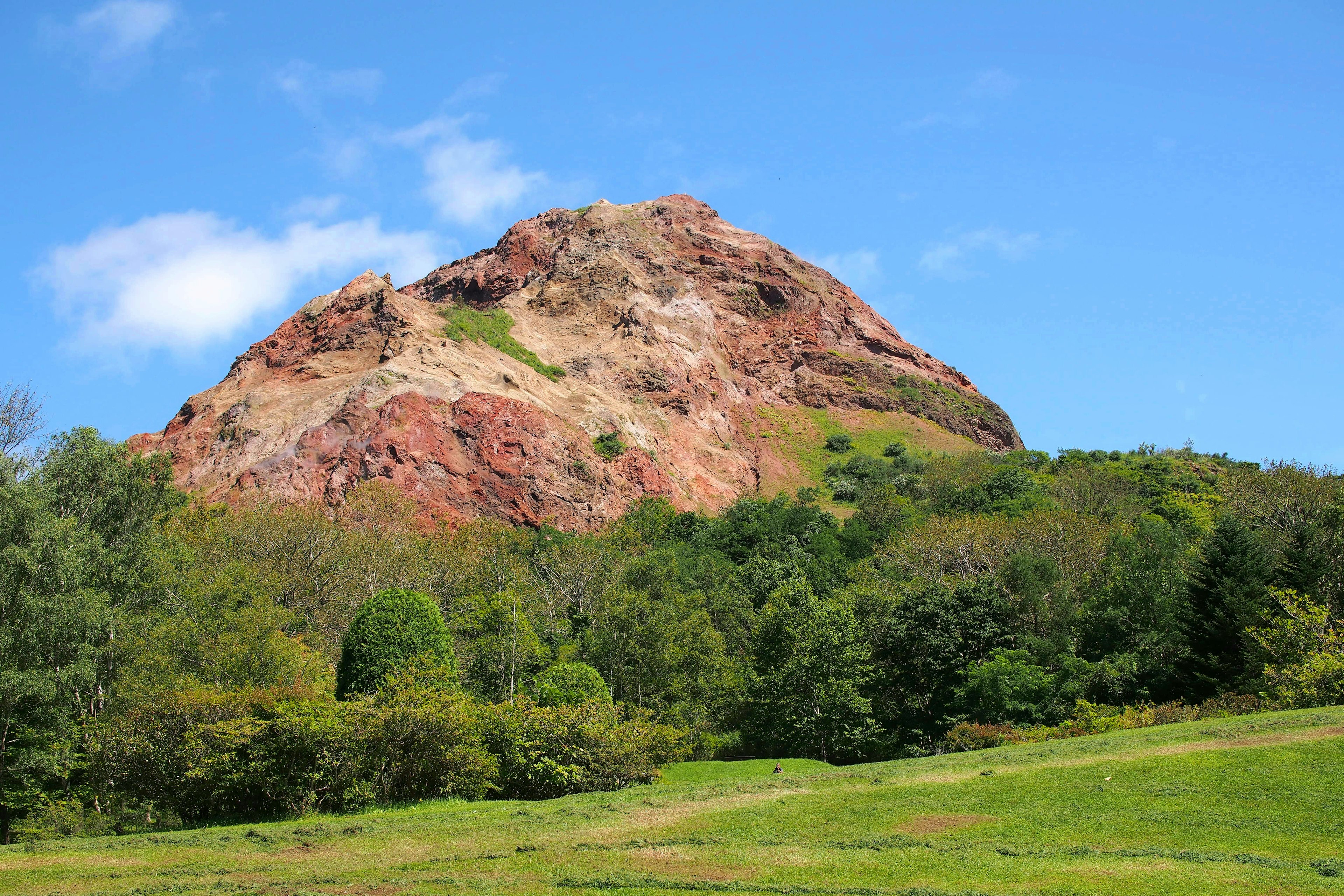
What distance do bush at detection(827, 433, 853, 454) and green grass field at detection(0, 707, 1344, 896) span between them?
255ft

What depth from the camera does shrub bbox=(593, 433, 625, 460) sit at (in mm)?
75625

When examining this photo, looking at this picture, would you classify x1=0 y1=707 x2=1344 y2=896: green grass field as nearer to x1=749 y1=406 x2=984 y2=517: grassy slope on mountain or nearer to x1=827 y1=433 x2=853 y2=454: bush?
x1=749 y1=406 x2=984 y2=517: grassy slope on mountain

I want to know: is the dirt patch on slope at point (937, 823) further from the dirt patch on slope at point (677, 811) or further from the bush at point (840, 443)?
the bush at point (840, 443)

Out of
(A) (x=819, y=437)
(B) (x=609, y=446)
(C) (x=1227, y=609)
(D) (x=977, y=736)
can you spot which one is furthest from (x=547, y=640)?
(A) (x=819, y=437)

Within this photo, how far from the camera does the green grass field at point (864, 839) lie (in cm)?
1472

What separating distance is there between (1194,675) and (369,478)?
48.9m

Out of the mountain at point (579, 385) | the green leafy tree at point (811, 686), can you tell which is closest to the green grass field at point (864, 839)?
the green leafy tree at point (811, 686)

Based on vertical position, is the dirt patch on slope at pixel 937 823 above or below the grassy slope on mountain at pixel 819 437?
below

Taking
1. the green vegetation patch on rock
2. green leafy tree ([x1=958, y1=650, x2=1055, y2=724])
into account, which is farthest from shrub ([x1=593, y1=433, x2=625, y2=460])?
green leafy tree ([x1=958, y1=650, x2=1055, y2=724])

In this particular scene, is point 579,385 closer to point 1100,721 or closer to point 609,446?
point 609,446

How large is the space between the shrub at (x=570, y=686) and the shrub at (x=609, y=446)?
42.4 metres

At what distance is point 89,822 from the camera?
24266 mm

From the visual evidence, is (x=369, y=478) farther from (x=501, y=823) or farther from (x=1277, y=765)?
(x=1277, y=765)

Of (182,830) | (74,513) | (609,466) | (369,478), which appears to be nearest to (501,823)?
(182,830)
